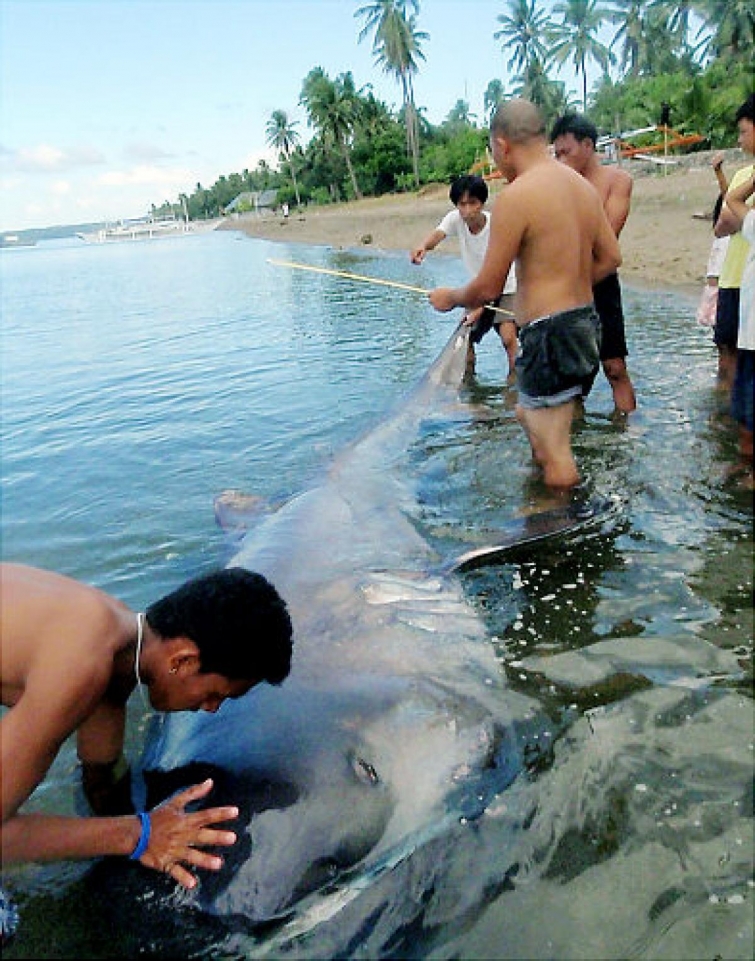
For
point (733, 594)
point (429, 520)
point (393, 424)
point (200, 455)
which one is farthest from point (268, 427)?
point (733, 594)

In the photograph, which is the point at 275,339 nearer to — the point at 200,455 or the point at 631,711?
the point at 200,455

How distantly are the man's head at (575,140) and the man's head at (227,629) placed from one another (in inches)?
174

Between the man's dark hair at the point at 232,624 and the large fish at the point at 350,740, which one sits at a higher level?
the man's dark hair at the point at 232,624

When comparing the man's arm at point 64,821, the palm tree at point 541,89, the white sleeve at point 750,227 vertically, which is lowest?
the man's arm at point 64,821

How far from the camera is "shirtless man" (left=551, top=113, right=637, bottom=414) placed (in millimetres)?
5445

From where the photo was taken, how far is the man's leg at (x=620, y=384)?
573 cm

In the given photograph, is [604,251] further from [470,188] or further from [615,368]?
[470,188]

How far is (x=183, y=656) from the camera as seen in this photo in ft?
7.39

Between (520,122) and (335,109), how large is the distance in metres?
67.4

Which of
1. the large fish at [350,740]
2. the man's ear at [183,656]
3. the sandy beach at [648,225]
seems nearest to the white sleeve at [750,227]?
the large fish at [350,740]

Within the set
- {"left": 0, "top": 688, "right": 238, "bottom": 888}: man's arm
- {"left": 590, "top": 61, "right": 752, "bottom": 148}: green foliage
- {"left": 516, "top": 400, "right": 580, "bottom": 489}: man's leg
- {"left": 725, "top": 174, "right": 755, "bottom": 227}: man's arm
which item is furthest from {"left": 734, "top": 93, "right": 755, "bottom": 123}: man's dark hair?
{"left": 590, "top": 61, "right": 752, "bottom": 148}: green foliage

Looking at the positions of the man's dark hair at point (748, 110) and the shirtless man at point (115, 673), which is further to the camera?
the man's dark hair at point (748, 110)

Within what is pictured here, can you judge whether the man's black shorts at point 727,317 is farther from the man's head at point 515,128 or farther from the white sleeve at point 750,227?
the man's head at point 515,128

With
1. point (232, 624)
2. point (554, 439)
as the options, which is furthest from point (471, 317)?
point (232, 624)
